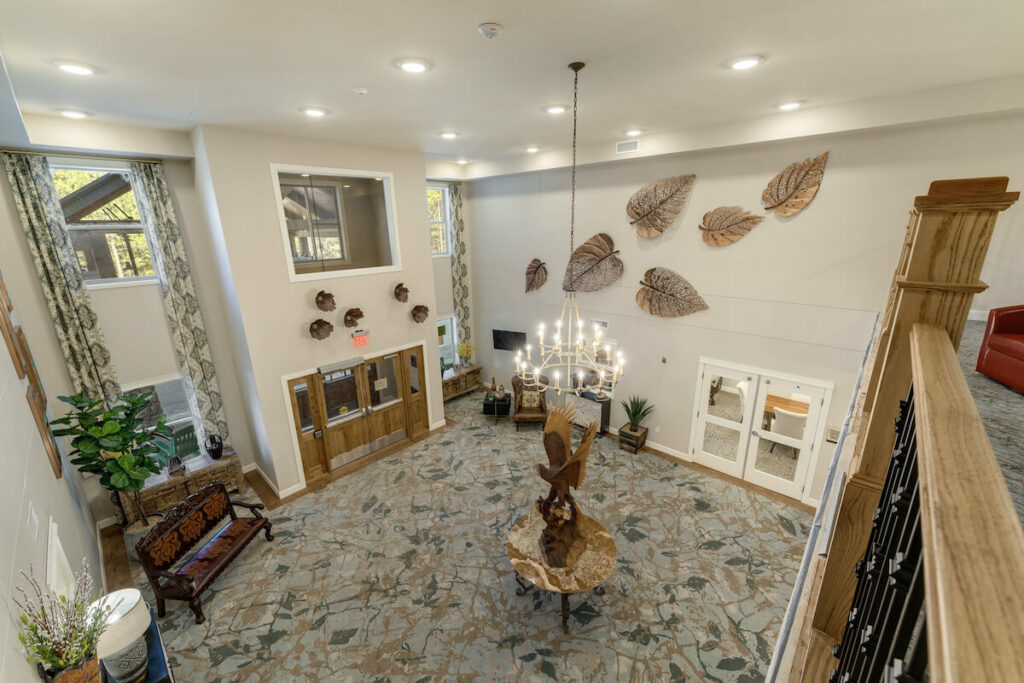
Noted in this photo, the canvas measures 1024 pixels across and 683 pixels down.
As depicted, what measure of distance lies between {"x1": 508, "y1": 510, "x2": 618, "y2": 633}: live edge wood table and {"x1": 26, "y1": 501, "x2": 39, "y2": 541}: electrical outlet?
348 cm

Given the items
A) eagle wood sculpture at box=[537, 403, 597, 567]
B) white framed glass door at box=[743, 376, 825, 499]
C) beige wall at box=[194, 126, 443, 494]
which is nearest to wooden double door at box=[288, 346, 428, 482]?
beige wall at box=[194, 126, 443, 494]

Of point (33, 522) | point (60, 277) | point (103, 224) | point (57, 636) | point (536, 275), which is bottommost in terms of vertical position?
point (57, 636)

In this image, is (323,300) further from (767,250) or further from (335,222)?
(767,250)

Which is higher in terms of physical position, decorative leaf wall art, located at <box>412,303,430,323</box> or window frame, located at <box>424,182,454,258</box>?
window frame, located at <box>424,182,454,258</box>

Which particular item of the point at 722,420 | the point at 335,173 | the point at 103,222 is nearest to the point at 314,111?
the point at 335,173

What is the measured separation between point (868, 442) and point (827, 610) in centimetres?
65

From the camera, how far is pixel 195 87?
3504 millimetres

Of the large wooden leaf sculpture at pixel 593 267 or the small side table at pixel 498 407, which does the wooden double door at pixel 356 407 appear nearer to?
the small side table at pixel 498 407

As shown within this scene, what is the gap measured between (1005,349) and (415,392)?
7073mm

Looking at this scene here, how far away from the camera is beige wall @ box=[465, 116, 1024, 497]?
14.1 ft

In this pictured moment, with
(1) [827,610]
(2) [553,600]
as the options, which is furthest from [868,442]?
(2) [553,600]

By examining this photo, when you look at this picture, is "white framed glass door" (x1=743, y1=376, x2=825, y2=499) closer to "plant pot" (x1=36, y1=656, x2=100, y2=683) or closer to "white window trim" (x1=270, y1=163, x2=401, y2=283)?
"white window trim" (x1=270, y1=163, x2=401, y2=283)

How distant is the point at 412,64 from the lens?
3.10m

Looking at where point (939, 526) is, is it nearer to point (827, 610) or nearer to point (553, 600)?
point (827, 610)
